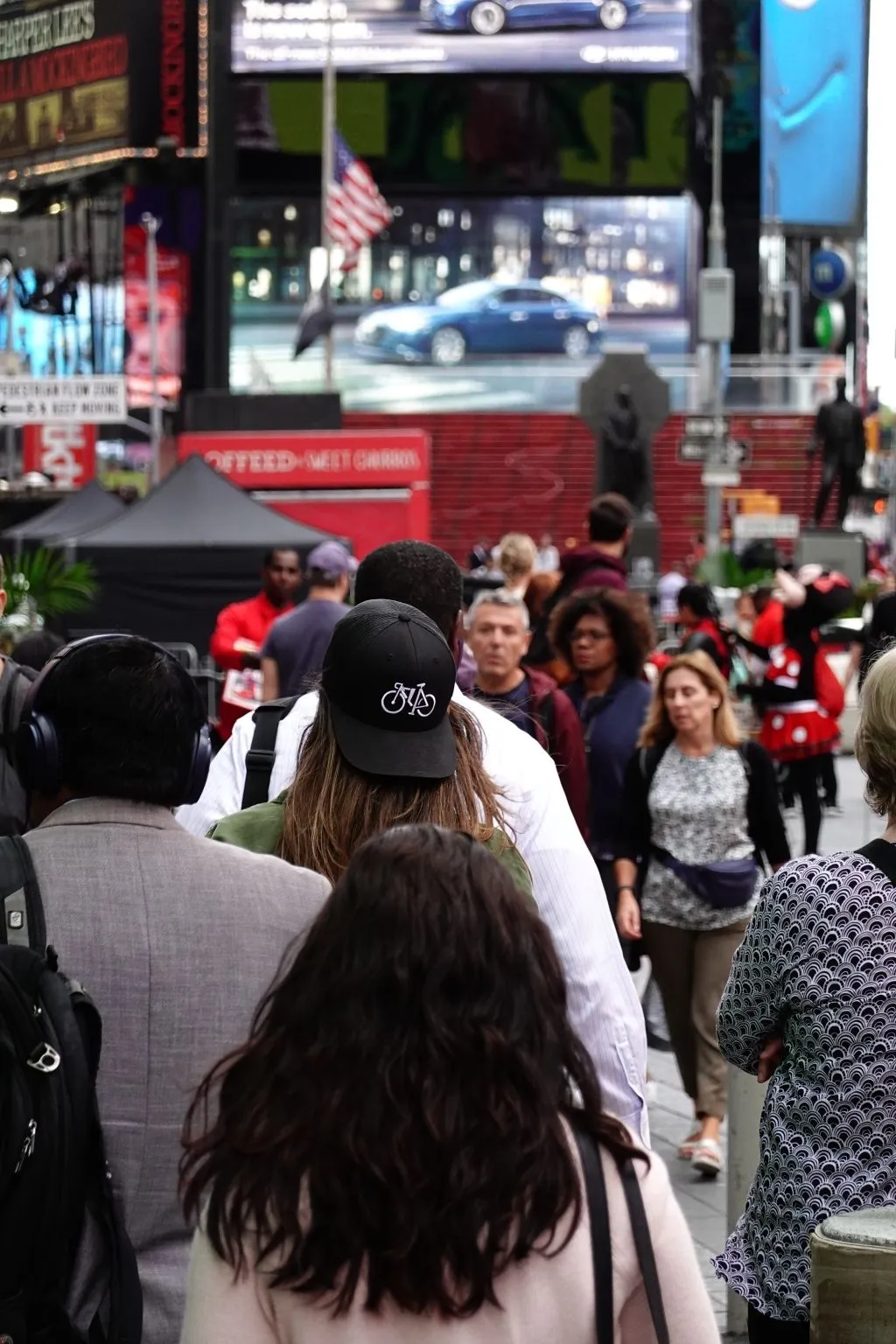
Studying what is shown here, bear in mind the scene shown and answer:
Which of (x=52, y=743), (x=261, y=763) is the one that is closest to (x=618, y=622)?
(x=261, y=763)

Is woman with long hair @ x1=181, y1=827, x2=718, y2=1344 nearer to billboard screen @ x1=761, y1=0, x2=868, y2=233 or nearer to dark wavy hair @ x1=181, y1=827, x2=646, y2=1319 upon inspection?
dark wavy hair @ x1=181, y1=827, x2=646, y2=1319

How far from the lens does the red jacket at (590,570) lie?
9.44 metres

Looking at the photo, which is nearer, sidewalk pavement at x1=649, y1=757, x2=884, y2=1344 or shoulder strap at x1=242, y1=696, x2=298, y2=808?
shoulder strap at x1=242, y1=696, x2=298, y2=808

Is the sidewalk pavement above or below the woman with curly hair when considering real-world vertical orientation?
below

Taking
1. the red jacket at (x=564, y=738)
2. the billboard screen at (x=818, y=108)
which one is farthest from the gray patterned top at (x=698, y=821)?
the billboard screen at (x=818, y=108)

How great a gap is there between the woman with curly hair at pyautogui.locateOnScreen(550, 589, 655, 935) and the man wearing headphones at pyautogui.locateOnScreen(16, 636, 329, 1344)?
5.12m

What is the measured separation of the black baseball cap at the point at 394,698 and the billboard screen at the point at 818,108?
62706mm

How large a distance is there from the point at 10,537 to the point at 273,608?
1080 cm

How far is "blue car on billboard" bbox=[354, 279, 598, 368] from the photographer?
55.6 m

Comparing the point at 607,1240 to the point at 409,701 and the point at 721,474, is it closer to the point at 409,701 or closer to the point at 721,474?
the point at 409,701

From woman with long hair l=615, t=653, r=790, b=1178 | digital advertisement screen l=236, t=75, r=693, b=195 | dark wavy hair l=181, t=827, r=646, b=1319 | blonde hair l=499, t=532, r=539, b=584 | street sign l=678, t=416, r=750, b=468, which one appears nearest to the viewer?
dark wavy hair l=181, t=827, r=646, b=1319

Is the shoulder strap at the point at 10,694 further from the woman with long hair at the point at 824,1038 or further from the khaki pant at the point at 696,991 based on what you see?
the woman with long hair at the point at 824,1038

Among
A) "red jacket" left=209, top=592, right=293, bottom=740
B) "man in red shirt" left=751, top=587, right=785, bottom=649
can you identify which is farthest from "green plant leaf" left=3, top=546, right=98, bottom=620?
"man in red shirt" left=751, top=587, right=785, bottom=649

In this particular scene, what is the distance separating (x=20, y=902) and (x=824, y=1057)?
1.39 meters
